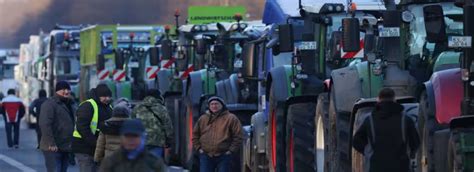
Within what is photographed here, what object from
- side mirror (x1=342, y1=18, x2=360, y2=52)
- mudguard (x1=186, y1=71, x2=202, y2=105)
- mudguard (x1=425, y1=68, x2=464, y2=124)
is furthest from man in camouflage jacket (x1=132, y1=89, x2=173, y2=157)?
mudguard (x1=186, y1=71, x2=202, y2=105)

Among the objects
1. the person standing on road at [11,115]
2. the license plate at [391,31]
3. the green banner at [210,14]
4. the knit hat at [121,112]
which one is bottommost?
the person standing on road at [11,115]

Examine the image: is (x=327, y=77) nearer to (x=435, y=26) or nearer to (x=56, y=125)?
(x=56, y=125)

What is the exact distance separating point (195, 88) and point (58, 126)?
6412 mm

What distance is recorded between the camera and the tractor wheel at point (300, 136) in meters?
18.4

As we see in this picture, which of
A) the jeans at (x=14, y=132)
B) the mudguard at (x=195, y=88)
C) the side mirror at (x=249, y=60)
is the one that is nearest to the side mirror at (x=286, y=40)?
the side mirror at (x=249, y=60)

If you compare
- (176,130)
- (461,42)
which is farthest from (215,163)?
(176,130)

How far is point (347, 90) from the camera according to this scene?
1644cm

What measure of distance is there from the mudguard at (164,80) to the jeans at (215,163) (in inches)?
471

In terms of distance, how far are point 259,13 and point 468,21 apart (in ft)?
123

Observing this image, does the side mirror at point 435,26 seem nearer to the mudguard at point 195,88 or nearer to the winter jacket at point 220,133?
the winter jacket at point 220,133

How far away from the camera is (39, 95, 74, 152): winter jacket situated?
20141 millimetres

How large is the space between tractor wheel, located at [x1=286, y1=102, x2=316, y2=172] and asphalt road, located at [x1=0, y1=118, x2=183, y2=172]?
888 centimetres

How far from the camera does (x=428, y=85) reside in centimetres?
1348

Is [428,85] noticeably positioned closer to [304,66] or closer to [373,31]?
[373,31]
